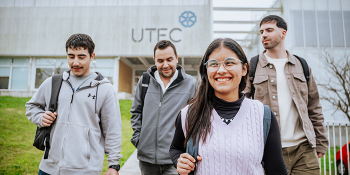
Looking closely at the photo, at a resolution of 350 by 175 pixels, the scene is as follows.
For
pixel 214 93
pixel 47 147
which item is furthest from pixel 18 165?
pixel 214 93

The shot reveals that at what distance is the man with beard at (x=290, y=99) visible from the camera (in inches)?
90.9

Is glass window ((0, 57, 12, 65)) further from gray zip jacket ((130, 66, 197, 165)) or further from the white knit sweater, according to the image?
the white knit sweater

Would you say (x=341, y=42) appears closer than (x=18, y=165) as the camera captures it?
No

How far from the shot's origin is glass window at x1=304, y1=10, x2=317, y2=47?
529 inches

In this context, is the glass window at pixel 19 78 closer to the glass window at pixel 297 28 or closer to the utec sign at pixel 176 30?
the utec sign at pixel 176 30

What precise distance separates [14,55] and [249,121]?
77.4ft

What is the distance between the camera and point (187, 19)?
1850 cm

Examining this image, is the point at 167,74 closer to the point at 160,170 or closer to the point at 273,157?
the point at 160,170

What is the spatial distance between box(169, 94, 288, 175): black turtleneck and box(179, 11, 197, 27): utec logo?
58.7 ft

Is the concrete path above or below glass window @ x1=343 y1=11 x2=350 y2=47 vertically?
below

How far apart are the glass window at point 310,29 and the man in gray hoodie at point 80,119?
48.8ft

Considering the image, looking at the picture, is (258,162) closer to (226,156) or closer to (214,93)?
(226,156)

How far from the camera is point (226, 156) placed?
1301 mm

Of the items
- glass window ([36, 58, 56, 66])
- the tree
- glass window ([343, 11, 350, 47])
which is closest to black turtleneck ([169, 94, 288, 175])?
the tree
